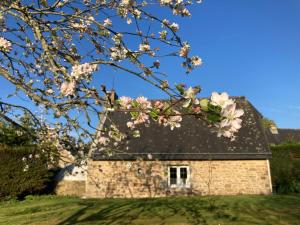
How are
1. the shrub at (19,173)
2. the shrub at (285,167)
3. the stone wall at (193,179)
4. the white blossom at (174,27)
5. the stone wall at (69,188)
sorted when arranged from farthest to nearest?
the stone wall at (69,188) → the shrub at (285,167) → the shrub at (19,173) → the stone wall at (193,179) → the white blossom at (174,27)

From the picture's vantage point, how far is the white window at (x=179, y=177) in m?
19.7

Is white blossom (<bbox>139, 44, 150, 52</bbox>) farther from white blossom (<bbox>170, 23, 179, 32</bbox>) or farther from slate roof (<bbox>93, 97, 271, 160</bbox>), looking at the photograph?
slate roof (<bbox>93, 97, 271, 160</bbox>)

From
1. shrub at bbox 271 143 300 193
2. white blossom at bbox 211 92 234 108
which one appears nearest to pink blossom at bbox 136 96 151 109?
white blossom at bbox 211 92 234 108

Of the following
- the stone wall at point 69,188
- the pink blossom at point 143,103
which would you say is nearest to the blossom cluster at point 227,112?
the pink blossom at point 143,103

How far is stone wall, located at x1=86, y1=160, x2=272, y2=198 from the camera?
1928cm

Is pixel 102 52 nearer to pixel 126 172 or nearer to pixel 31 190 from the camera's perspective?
pixel 126 172

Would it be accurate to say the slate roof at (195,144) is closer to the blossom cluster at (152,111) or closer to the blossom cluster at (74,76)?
the blossom cluster at (74,76)

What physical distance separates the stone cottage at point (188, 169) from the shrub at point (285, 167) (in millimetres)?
1975

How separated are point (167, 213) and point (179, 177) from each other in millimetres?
6910

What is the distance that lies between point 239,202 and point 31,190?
11853 mm

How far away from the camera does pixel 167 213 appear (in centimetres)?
1300

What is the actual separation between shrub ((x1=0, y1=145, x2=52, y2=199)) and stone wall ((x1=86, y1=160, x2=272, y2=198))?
129 inches

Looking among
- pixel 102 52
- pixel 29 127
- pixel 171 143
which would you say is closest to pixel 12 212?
pixel 171 143

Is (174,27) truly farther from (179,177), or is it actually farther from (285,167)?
(285,167)
